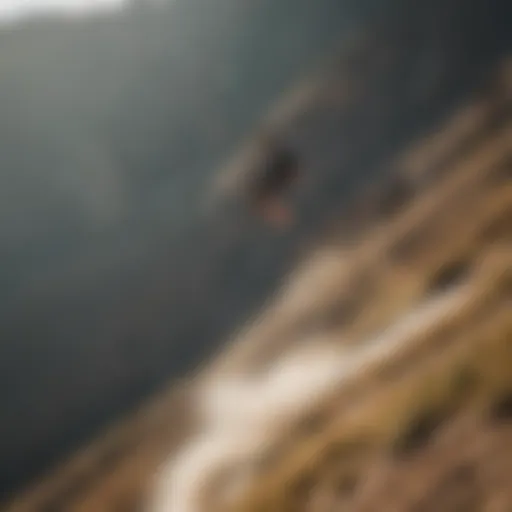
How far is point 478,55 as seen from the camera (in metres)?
1.58

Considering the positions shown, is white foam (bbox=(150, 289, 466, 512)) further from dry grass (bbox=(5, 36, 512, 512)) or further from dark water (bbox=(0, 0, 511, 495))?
dark water (bbox=(0, 0, 511, 495))

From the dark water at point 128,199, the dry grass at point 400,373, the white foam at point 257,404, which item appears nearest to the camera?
the dry grass at point 400,373

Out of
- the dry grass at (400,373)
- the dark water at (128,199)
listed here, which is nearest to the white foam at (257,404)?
the dry grass at (400,373)

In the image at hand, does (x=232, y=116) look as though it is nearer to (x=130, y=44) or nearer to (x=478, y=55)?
(x=130, y=44)

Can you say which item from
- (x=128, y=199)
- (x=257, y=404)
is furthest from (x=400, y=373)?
(x=128, y=199)

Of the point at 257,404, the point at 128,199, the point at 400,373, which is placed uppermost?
the point at 128,199

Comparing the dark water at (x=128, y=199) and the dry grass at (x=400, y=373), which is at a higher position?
the dark water at (x=128, y=199)

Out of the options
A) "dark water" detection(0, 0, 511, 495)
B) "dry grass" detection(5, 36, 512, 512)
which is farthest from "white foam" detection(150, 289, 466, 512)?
"dark water" detection(0, 0, 511, 495)

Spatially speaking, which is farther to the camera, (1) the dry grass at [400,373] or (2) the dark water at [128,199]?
(2) the dark water at [128,199]

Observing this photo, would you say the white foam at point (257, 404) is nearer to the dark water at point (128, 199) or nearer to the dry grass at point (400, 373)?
the dry grass at point (400, 373)

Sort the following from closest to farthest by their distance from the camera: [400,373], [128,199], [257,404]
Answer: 1. [400,373]
2. [257,404]
3. [128,199]

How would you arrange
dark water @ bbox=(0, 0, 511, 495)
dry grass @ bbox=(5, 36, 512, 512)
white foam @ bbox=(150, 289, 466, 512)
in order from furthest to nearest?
dark water @ bbox=(0, 0, 511, 495) < white foam @ bbox=(150, 289, 466, 512) < dry grass @ bbox=(5, 36, 512, 512)

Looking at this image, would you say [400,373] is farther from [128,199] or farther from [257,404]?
[128,199]

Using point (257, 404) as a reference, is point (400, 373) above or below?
below
